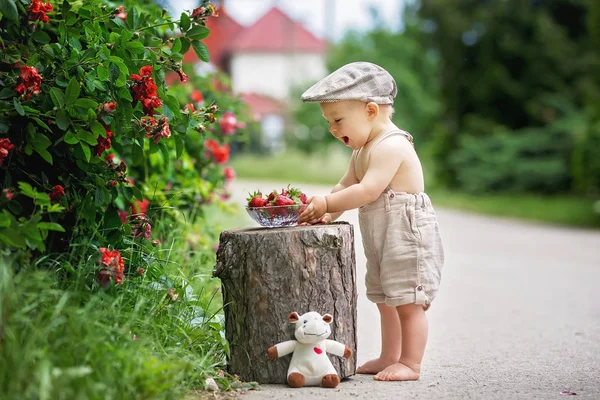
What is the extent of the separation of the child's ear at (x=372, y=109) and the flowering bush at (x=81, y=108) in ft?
A: 2.50

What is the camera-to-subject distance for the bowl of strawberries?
4.12 m

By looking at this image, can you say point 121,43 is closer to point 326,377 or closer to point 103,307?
point 103,307

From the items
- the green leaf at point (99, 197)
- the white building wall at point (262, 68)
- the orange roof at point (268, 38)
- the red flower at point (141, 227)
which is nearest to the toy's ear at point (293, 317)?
the red flower at point (141, 227)

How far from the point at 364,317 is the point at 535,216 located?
10307 millimetres

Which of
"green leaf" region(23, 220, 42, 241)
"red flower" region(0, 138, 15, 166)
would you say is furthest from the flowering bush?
"green leaf" region(23, 220, 42, 241)

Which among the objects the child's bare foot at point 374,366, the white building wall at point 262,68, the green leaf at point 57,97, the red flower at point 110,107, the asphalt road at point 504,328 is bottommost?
the asphalt road at point 504,328

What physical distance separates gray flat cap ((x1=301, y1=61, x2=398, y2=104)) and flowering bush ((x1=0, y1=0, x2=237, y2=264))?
0.53 meters

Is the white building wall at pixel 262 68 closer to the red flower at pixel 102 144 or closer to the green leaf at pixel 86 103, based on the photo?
the red flower at pixel 102 144

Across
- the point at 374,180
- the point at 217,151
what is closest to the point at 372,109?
the point at 374,180

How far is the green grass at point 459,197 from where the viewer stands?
1585 cm

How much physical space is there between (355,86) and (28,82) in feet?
4.90

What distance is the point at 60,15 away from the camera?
4465 mm

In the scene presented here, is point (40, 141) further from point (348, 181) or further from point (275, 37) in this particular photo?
point (275, 37)

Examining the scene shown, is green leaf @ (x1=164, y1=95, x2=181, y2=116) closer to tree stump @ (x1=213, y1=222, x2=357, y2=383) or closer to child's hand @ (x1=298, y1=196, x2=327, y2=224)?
tree stump @ (x1=213, y1=222, x2=357, y2=383)
